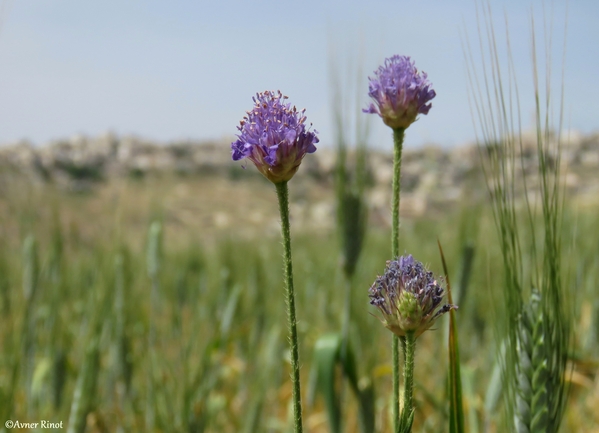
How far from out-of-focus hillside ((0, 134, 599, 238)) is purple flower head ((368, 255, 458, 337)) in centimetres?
2356

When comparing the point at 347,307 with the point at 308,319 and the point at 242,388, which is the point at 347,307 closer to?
the point at 242,388

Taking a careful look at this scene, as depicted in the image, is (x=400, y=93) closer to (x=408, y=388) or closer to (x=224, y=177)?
(x=408, y=388)

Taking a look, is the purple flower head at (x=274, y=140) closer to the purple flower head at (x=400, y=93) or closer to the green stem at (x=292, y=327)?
the green stem at (x=292, y=327)

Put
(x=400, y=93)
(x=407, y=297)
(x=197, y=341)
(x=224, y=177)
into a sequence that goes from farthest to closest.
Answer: (x=224, y=177)
(x=197, y=341)
(x=400, y=93)
(x=407, y=297)

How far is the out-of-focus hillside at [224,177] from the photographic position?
92.1 feet

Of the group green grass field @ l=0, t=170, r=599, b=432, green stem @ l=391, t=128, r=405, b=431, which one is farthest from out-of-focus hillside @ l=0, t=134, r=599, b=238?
green stem @ l=391, t=128, r=405, b=431

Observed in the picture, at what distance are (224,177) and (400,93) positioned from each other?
36368 mm

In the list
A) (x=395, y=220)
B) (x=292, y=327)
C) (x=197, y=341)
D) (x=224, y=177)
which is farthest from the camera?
(x=224, y=177)

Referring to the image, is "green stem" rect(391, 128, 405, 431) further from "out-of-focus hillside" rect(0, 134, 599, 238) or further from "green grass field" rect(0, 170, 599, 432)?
"out-of-focus hillside" rect(0, 134, 599, 238)

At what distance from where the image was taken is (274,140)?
884 mm

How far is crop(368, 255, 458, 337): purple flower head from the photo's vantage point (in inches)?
32.6

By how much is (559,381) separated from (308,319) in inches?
150

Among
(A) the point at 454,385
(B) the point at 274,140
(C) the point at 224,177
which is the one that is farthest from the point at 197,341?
(C) the point at 224,177

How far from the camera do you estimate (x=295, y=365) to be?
2.43 feet
